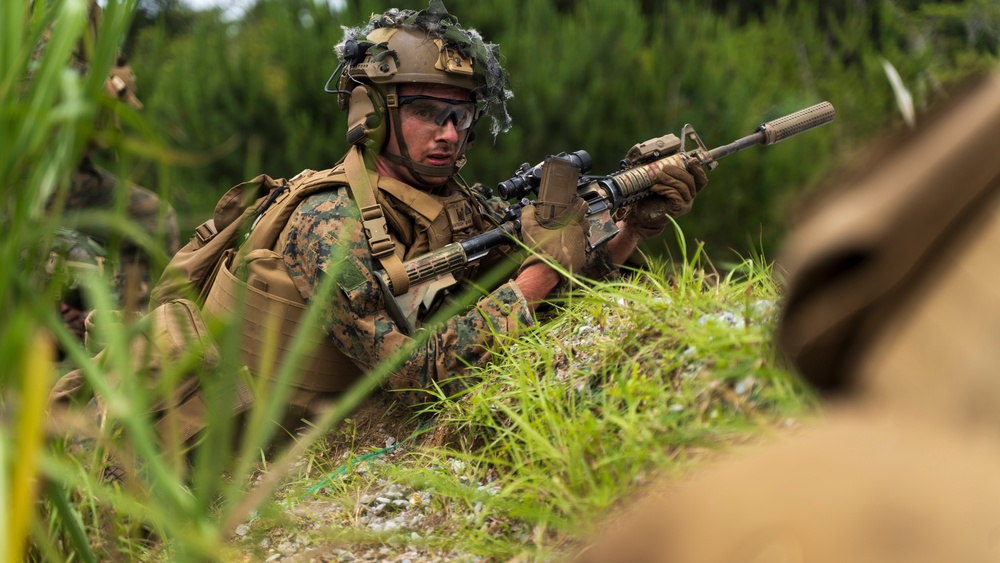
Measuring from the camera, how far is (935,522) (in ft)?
2.12

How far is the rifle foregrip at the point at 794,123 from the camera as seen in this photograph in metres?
4.25

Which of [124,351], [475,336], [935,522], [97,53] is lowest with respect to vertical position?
[475,336]

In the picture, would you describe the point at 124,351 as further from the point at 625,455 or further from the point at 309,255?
the point at 309,255

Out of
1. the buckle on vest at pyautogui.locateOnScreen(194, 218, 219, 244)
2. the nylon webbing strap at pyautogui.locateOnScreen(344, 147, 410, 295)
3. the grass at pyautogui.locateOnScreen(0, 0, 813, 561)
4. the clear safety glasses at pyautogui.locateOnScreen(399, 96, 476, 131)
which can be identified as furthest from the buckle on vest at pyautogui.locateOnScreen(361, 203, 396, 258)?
the buckle on vest at pyautogui.locateOnScreen(194, 218, 219, 244)

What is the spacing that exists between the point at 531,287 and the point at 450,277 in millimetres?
326

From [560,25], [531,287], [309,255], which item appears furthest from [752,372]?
[560,25]

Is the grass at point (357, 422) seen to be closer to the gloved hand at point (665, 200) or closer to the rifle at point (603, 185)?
the rifle at point (603, 185)

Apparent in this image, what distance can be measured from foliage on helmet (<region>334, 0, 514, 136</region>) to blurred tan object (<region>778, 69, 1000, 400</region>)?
10.8ft

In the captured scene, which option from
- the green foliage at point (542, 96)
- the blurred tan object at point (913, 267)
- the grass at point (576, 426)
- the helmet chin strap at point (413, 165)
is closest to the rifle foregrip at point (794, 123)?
the grass at point (576, 426)

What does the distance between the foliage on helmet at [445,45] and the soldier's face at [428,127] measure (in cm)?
14

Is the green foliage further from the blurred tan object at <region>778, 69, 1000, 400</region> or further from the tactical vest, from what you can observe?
the blurred tan object at <region>778, 69, 1000, 400</region>

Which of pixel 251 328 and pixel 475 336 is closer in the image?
pixel 475 336

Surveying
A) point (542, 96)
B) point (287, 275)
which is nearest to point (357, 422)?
point (287, 275)

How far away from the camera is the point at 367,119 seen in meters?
3.94
